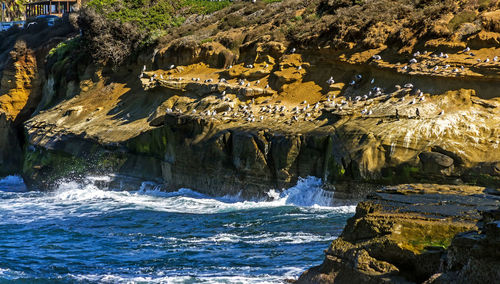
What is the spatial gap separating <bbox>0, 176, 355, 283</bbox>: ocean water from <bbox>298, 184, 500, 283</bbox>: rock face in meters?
1.78

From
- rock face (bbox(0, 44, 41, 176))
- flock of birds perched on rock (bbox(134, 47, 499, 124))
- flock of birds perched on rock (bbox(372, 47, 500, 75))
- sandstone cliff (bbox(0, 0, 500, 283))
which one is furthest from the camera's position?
rock face (bbox(0, 44, 41, 176))

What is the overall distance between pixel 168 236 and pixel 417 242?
813 centimetres

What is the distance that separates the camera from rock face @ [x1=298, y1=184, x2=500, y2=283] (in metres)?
7.64

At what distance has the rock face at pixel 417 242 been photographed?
7641mm

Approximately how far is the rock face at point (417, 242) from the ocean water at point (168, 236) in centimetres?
178

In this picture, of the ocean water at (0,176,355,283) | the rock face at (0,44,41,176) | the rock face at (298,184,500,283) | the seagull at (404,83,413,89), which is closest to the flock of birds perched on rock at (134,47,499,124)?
the seagull at (404,83,413,89)

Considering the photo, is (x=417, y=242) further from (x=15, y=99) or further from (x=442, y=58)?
(x=15, y=99)

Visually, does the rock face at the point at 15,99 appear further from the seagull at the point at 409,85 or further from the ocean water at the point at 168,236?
the seagull at the point at 409,85

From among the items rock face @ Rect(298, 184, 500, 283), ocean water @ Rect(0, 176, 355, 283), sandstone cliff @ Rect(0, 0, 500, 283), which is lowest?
ocean water @ Rect(0, 176, 355, 283)

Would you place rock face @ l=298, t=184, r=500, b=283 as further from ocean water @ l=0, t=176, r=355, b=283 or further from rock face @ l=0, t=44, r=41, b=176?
rock face @ l=0, t=44, r=41, b=176

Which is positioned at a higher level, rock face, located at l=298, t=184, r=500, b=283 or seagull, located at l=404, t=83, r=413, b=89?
seagull, located at l=404, t=83, r=413, b=89

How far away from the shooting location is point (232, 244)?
14.3 meters

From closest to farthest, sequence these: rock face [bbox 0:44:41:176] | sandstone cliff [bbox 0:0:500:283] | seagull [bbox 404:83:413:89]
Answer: sandstone cliff [bbox 0:0:500:283] < seagull [bbox 404:83:413:89] < rock face [bbox 0:44:41:176]

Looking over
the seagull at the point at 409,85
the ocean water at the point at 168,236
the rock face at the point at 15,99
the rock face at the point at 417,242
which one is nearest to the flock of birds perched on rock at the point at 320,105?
the seagull at the point at 409,85
